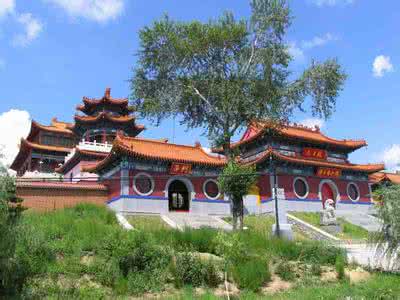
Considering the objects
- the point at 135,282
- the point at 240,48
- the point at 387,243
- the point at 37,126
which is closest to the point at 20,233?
the point at 135,282

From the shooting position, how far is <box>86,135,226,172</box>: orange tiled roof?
2634cm

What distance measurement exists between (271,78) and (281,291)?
36.5 feet

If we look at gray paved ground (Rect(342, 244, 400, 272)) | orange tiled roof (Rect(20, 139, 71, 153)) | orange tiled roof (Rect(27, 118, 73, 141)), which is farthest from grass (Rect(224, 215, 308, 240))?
orange tiled roof (Rect(20, 139, 71, 153))

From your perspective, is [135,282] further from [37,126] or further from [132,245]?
[37,126]

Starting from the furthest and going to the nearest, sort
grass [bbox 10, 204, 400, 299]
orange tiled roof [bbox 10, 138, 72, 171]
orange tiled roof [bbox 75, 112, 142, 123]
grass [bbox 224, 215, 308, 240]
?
orange tiled roof [bbox 10, 138, 72, 171]
orange tiled roof [bbox 75, 112, 142, 123]
grass [bbox 224, 215, 308, 240]
grass [bbox 10, 204, 400, 299]

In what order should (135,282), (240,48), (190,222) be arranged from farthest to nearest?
1. (190,222)
2. (240,48)
3. (135,282)

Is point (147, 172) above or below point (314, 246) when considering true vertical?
above

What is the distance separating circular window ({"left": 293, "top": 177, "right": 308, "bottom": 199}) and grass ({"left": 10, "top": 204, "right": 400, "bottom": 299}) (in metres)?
18.7

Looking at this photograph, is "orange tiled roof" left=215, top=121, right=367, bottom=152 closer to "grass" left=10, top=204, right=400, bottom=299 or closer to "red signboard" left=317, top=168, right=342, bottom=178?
"red signboard" left=317, top=168, right=342, bottom=178

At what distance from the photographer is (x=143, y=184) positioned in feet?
88.9

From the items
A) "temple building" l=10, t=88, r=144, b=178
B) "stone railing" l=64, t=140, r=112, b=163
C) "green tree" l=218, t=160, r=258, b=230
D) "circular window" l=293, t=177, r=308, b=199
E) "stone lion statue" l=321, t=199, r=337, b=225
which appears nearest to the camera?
"green tree" l=218, t=160, r=258, b=230

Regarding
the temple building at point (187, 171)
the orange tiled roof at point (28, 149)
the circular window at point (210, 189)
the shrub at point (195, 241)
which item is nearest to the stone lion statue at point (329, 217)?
the temple building at point (187, 171)

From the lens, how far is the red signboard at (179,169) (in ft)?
91.9

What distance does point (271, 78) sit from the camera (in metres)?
20.3
